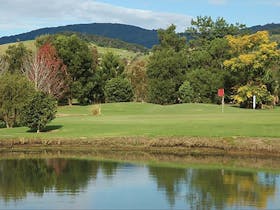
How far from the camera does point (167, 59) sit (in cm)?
8619

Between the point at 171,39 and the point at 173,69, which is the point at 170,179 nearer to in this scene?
the point at 173,69

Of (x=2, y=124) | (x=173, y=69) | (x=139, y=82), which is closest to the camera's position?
(x=2, y=124)

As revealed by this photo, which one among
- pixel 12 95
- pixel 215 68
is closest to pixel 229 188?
pixel 12 95

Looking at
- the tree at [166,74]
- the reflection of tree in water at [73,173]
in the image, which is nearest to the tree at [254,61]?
the tree at [166,74]

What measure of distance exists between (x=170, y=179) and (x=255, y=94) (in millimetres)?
48131

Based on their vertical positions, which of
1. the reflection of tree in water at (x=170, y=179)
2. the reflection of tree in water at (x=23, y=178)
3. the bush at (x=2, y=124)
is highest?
the bush at (x=2, y=124)

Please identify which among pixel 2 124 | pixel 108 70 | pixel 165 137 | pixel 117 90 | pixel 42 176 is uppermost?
pixel 108 70

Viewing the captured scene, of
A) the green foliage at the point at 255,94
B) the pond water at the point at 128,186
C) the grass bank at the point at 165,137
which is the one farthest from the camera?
the green foliage at the point at 255,94

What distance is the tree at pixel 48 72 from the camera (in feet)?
253

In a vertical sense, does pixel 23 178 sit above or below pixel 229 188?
below

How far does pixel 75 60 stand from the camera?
280 feet

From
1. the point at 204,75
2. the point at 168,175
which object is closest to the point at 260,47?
the point at 204,75

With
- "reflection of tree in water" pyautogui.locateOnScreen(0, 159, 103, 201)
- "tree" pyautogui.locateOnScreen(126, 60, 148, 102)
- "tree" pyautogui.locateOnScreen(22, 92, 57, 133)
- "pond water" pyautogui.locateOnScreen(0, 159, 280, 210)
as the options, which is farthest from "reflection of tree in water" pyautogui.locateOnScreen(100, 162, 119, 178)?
"tree" pyautogui.locateOnScreen(126, 60, 148, 102)

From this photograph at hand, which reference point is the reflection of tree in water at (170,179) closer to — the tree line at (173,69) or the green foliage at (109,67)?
the tree line at (173,69)
